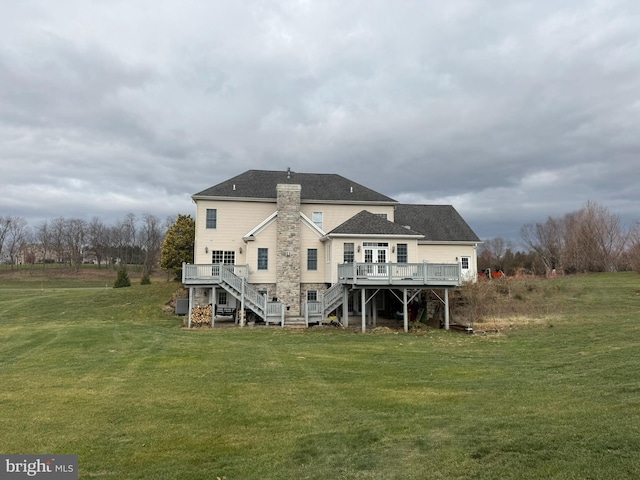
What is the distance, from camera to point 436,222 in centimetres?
3003

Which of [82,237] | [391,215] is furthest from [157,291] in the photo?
[82,237]

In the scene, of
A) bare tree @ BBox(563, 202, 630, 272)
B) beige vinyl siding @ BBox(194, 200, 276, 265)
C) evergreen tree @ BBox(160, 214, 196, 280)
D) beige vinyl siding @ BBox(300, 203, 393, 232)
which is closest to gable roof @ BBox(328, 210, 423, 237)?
beige vinyl siding @ BBox(300, 203, 393, 232)

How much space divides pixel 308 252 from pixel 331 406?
1762 cm

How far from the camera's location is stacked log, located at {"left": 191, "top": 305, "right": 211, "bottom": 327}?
2302cm

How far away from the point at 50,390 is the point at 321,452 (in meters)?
7.14

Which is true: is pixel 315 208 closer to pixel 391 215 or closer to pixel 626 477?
pixel 391 215

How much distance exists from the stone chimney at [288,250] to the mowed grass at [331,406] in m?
7.25

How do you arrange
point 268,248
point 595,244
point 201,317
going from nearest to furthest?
point 201,317, point 268,248, point 595,244

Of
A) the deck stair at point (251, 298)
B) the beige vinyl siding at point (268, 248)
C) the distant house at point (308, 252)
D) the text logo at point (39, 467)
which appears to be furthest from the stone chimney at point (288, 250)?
the text logo at point (39, 467)

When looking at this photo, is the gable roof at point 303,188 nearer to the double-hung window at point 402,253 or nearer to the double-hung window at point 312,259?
the double-hung window at point 312,259

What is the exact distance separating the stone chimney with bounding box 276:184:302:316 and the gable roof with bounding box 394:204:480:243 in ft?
28.3

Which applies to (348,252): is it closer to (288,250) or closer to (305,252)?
(305,252)

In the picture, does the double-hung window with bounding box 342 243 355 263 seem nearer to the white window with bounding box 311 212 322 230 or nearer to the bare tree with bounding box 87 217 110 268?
the white window with bounding box 311 212 322 230

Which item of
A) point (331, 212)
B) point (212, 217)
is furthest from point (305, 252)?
point (212, 217)
